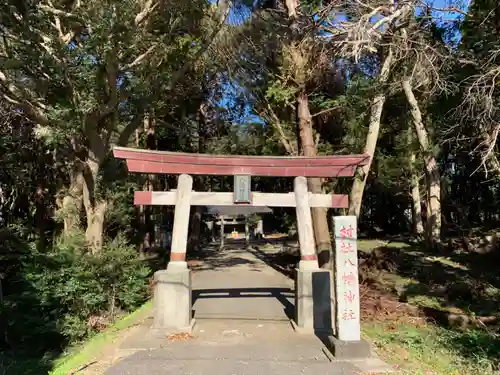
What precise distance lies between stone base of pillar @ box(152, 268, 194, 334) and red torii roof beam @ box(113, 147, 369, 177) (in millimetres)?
1916

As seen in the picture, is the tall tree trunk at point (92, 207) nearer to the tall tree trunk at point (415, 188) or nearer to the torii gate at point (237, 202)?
the torii gate at point (237, 202)

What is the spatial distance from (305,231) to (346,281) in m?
2.18

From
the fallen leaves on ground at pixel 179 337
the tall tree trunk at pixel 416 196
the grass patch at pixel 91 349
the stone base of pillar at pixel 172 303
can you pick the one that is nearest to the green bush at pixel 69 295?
the grass patch at pixel 91 349

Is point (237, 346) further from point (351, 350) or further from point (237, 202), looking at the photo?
point (237, 202)

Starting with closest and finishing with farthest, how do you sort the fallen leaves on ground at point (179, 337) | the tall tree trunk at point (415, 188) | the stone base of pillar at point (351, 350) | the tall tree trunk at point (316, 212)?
the stone base of pillar at point (351, 350) → the fallen leaves on ground at point (179, 337) → the tall tree trunk at point (316, 212) → the tall tree trunk at point (415, 188)

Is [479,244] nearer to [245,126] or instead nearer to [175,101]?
[245,126]

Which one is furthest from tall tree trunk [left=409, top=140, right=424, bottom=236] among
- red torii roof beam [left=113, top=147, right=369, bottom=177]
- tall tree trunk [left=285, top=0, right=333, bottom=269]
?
red torii roof beam [left=113, top=147, right=369, bottom=177]

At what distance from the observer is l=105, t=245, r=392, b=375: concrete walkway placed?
5289 millimetres

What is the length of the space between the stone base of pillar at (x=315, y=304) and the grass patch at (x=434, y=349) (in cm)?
70

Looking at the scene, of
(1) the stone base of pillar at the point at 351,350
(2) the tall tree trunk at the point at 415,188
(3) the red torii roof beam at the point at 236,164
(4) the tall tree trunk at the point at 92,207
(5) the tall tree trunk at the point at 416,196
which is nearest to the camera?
(1) the stone base of pillar at the point at 351,350

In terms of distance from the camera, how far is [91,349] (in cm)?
652

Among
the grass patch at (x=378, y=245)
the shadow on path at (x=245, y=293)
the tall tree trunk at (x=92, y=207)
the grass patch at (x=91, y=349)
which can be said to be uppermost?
the tall tree trunk at (x=92, y=207)

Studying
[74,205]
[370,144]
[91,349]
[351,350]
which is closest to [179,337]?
[91,349]

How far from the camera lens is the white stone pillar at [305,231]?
25.3ft
